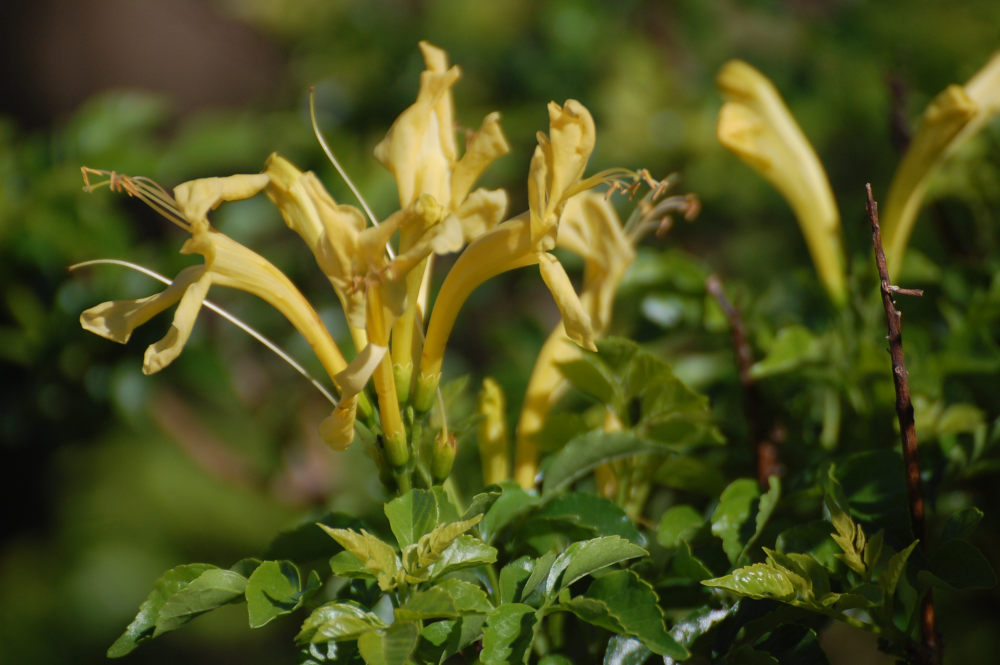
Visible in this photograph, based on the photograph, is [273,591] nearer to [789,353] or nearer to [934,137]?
[789,353]

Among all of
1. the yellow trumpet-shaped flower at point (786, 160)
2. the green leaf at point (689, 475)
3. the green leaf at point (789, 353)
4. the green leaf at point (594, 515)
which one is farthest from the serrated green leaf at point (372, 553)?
the yellow trumpet-shaped flower at point (786, 160)

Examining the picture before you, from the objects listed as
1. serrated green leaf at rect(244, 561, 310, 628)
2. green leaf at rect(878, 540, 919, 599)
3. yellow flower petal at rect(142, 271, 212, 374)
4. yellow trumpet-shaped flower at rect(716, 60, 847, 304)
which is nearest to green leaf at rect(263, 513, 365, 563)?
serrated green leaf at rect(244, 561, 310, 628)

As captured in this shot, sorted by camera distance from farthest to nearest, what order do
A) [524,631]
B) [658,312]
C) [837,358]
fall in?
[658,312]
[837,358]
[524,631]

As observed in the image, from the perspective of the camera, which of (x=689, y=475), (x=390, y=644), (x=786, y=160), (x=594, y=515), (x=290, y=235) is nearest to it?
(x=390, y=644)

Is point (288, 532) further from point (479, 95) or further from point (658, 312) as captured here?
point (479, 95)

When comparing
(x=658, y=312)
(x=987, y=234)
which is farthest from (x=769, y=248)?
(x=658, y=312)

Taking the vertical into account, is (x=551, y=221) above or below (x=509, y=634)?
above

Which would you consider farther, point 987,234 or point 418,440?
point 987,234

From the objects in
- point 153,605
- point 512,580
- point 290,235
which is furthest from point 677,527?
point 290,235
